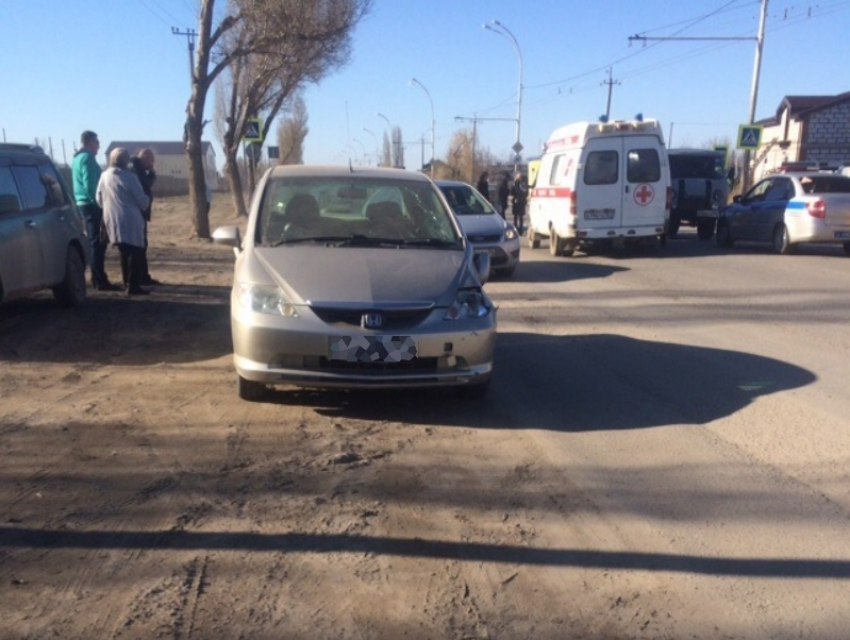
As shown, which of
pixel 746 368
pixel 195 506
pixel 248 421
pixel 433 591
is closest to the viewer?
pixel 433 591

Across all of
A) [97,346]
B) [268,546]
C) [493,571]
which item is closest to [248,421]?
[268,546]

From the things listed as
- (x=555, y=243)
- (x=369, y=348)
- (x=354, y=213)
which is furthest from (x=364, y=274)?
(x=555, y=243)

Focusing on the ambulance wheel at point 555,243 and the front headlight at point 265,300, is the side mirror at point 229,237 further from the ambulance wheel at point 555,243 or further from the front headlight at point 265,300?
the ambulance wheel at point 555,243

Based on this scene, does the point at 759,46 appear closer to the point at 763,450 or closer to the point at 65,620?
the point at 763,450

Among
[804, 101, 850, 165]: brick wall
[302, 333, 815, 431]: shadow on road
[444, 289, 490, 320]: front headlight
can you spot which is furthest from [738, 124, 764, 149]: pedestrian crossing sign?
[444, 289, 490, 320]: front headlight

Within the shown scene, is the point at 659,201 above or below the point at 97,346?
above

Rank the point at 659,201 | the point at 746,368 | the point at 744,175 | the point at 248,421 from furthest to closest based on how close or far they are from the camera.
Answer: the point at 744,175, the point at 659,201, the point at 746,368, the point at 248,421

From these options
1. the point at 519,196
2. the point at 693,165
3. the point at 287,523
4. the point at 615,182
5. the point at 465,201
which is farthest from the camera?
the point at 519,196

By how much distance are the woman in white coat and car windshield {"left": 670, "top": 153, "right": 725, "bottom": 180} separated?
618 inches

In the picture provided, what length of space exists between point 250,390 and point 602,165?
12.1 meters

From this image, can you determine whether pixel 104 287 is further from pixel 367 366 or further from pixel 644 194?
pixel 644 194

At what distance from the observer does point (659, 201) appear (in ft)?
55.5

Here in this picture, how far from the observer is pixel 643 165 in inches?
661

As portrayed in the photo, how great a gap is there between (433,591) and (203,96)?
58.0 ft
